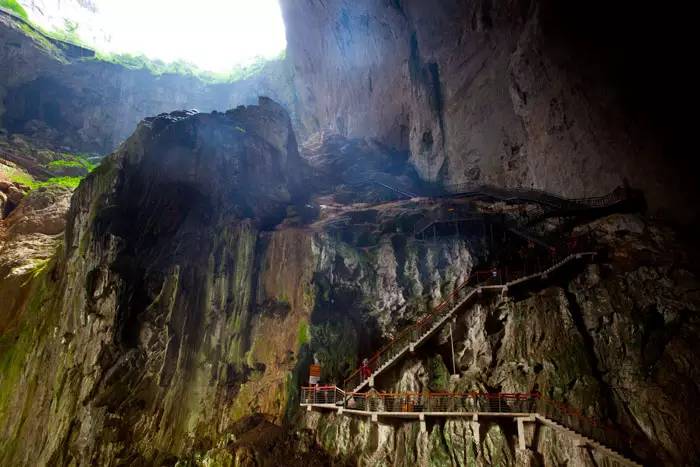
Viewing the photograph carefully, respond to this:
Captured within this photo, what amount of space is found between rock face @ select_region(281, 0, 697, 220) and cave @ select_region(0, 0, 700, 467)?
0.50 ft

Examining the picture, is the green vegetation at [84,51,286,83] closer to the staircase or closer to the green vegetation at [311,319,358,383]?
the green vegetation at [311,319,358,383]

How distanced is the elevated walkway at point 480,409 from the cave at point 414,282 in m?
0.11

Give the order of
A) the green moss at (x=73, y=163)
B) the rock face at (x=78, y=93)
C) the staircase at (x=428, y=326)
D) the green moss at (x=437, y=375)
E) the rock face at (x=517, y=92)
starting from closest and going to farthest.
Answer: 1. the green moss at (x=437, y=375)
2. the staircase at (x=428, y=326)
3. the rock face at (x=517, y=92)
4. the green moss at (x=73, y=163)
5. the rock face at (x=78, y=93)

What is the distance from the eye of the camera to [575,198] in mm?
22500

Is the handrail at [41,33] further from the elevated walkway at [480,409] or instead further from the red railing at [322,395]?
the elevated walkway at [480,409]

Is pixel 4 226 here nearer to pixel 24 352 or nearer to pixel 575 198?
pixel 24 352

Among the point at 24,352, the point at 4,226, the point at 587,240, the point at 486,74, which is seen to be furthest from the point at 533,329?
the point at 4,226

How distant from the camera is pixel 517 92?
26312 millimetres

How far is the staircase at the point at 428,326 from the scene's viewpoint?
738 inches

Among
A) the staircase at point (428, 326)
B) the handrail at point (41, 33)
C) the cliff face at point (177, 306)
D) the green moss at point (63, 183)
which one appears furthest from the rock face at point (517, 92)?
the handrail at point (41, 33)

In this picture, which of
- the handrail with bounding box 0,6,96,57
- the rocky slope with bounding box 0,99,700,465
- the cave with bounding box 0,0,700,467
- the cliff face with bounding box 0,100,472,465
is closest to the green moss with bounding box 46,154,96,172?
the cave with bounding box 0,0,700,467

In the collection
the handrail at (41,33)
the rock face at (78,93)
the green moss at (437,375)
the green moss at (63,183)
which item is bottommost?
the green moss at (437,375)

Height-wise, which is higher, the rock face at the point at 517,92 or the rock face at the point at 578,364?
the rock face at the point at 517,92

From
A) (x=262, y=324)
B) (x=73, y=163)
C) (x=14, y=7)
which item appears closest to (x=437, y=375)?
(x=262, y=324)
